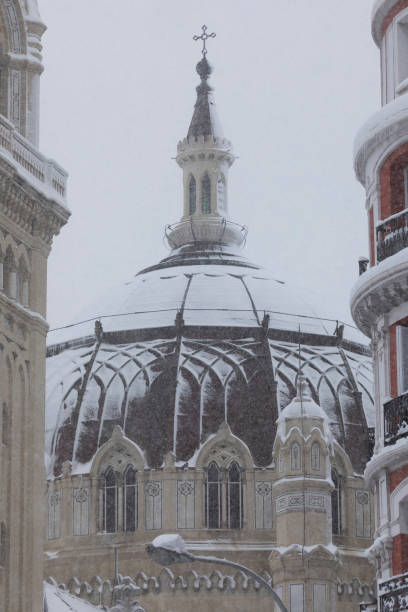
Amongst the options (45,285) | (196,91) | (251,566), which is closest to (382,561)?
(45,285)

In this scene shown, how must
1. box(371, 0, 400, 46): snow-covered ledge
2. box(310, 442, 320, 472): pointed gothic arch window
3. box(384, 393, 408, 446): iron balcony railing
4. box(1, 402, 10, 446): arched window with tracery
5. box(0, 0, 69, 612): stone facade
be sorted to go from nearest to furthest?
box(384, 393, 408, 446): iron balcony railing → box(371, 0, 400, 46): snow-covered ledge → box(0, 0, 69, 612): stone facade → box(1, 402, 10, 446): arched window with tracery → box(310, 442, 320, 472): pointed gothic arch window

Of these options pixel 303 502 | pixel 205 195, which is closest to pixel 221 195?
pixel 205 195

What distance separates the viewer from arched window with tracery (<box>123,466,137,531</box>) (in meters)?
82.2

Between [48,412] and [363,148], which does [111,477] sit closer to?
[48,412]

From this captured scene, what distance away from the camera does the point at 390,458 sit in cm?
2994

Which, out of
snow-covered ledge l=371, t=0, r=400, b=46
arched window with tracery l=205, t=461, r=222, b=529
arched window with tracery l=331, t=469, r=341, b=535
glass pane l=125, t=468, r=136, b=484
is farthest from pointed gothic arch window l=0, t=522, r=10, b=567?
arched window with tracery l=331, t=469, r=341, b=535

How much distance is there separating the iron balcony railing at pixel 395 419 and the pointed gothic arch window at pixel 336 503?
52.5 metres

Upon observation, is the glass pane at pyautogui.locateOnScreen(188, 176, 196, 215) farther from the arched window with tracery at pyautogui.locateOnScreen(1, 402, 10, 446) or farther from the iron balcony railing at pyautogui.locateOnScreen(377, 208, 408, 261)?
the iron balcony railing at pyautogui.locateOnScreen(377, 208, 408, 261)

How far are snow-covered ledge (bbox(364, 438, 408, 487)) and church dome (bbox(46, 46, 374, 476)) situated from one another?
5253 centimetres

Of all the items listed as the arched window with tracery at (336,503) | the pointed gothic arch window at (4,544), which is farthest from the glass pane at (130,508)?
the pointed gothic arch window at (4,544)

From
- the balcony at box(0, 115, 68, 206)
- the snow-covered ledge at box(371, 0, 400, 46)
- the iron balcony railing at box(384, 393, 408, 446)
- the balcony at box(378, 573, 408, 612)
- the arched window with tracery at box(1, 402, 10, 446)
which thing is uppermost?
the balcony at box(0, 115, 68, 206)

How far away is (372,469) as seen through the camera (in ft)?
101

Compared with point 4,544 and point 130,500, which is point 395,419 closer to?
point 4,544

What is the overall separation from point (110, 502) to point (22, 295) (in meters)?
37.1
